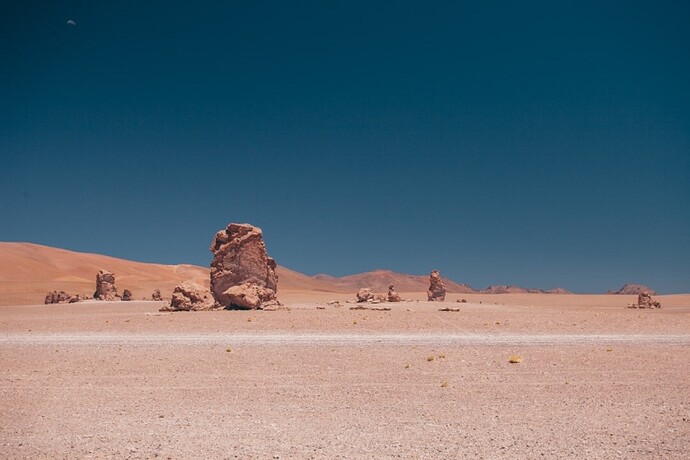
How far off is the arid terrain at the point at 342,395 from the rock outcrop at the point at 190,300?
25.8 feet

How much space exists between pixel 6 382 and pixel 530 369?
31.6 ft

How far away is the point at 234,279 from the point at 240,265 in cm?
81

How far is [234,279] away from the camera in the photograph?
28.1m

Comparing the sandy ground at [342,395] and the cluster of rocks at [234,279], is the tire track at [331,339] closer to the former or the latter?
the sandy ground at [342,395]

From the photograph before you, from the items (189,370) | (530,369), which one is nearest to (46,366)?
(189,370)

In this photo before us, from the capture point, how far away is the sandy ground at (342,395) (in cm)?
682

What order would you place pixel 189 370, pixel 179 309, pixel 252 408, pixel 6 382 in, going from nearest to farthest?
pixel 252 408 < pixel 6 382 < pixel 189 370 < pixel 179 309

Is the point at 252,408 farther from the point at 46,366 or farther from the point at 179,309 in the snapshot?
the point at 179,309

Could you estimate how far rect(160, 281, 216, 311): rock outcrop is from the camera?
2702 cm

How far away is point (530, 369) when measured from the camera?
1214 cm

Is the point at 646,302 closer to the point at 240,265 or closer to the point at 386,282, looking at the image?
the point at 240,265

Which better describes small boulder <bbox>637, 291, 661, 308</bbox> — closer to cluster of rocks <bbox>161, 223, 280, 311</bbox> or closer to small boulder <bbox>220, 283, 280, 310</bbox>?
cluster of rocks <bbox>161, 223, 280, 311</bbox>

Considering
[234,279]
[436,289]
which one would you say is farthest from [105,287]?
[436,289]

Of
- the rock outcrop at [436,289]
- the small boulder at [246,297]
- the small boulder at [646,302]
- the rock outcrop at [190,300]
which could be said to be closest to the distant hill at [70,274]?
the rock outcrop at [436,289]
